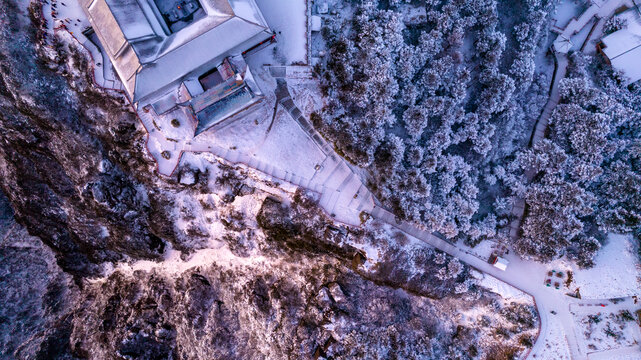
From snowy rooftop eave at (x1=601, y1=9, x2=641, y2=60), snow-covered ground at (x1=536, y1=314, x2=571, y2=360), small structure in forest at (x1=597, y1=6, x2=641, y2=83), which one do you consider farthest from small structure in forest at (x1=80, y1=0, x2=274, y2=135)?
snow-covered ground at (x1=536, y1=314, x2=571, y2=360)

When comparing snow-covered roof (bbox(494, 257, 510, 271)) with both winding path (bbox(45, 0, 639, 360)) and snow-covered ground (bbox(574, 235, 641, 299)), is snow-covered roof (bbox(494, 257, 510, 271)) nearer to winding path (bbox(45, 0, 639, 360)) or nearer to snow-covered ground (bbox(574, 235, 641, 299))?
Answer: winding path (bbox(45, 0, 639, 360))

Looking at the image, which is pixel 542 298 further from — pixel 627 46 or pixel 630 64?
pixel 627 46

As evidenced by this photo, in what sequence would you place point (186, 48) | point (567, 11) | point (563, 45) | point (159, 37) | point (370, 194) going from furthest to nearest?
point (567, 11)
point (563, 45)
point (370, 194)
point (159, 37)
point (186, 48)

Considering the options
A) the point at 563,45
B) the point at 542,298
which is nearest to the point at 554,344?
the point at 542,298

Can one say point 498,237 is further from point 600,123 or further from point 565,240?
point 600,123

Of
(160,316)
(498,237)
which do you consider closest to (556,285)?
(498,237)

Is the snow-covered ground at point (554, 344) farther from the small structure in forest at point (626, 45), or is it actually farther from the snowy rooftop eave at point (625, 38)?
the snowy rooftop eave at point (625, 38)
